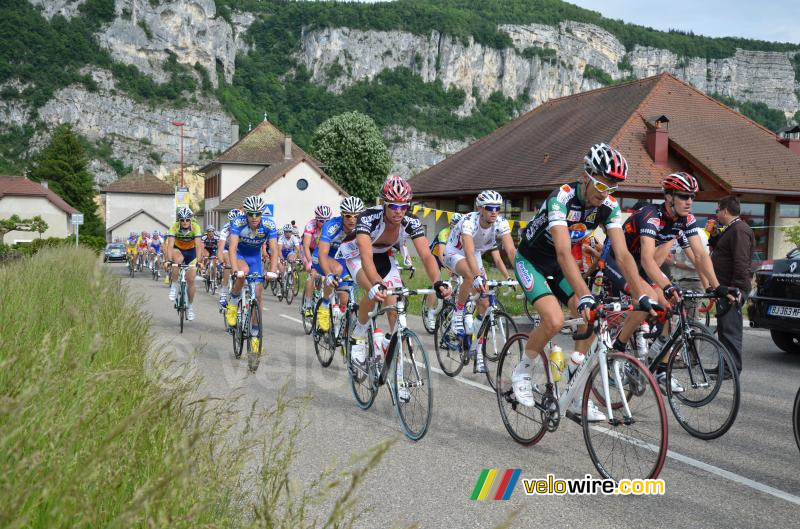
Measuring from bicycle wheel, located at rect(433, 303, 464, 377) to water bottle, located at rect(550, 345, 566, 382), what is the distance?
308cm

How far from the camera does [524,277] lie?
625 cm

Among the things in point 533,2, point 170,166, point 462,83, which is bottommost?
point 170,166

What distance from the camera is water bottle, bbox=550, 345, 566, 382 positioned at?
5.80 m

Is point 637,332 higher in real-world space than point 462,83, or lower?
lower

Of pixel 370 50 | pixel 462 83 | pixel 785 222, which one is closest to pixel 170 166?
pixel 370 50

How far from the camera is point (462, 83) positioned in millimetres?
165000

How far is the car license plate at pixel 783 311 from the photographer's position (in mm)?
10249

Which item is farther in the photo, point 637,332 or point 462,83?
point 462,83

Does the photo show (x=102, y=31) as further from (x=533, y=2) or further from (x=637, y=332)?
(x=637, y=332)

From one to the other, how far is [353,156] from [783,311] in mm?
74819

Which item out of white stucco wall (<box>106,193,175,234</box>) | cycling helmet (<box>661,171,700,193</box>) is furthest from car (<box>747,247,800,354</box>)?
white stucco wall (<box>106,193,175,234</box>)

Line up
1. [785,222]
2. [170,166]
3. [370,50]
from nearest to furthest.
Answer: [785,222] → [170,166] → [370,50]

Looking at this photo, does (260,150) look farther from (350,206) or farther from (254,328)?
(350,206)

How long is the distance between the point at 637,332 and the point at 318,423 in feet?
10.1
